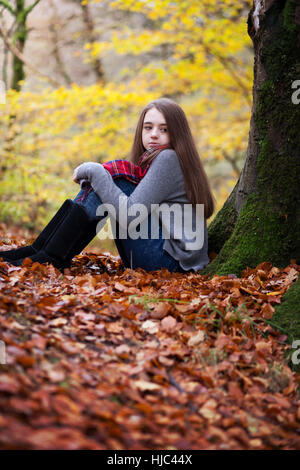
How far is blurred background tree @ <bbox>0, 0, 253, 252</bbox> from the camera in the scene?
7.36m

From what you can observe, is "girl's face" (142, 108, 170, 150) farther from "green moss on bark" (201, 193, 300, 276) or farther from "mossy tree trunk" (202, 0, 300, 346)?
"green moss on bark" (201, 193, 300, 276)

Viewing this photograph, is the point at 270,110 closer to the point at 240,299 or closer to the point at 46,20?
the point at 240,299

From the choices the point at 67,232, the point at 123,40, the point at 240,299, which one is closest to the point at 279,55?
the point at 240,299

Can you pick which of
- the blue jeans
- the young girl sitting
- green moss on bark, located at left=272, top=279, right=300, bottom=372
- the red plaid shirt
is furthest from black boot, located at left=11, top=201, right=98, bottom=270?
green moss on bark, located at left=272, top=279, right=300, bottom=372

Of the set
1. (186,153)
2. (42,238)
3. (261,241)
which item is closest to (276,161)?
(261,241)

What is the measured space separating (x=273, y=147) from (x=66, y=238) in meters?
1.53

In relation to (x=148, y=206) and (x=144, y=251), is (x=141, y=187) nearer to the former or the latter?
(x=148, y=206)

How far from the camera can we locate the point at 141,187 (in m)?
2.98

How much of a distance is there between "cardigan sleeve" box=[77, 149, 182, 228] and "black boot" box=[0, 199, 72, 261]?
25 cm

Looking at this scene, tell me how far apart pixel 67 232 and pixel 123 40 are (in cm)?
608

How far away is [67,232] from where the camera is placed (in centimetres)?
279

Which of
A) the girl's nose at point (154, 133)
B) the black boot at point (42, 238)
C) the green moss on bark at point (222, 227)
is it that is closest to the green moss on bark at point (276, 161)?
the green moss on bark at point (222, 227)
